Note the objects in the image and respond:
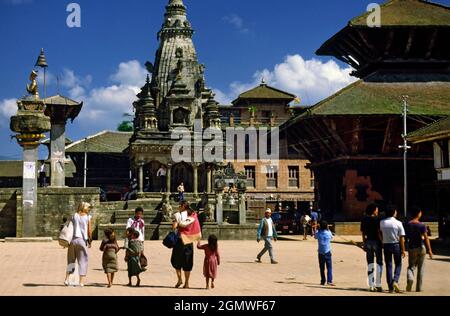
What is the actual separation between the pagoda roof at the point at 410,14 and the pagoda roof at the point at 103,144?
27.6 m

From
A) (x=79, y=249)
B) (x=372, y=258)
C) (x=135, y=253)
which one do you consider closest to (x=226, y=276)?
(x=135, y=253)

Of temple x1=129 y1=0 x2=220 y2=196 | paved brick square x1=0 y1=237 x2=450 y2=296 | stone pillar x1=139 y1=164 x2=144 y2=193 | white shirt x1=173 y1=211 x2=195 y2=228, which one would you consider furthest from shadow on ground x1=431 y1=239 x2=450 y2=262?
stone pillar x1=139 y1=164 x2=144 y2=193

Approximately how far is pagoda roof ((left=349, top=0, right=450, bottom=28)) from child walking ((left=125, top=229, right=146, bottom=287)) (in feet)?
83.5

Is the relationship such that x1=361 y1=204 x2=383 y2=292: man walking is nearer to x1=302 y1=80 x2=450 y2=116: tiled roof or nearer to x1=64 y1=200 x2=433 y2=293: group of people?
x1=64 y1=200 x2=433 y2=293: group of people

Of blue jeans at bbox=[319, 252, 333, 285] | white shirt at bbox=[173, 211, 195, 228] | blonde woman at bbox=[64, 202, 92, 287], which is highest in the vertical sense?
white shirt at bbox=[173, 211, 195, 228]

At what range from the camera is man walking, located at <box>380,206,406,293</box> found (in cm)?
1195

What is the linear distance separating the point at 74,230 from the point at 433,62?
98.9ft

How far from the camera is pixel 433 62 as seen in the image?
37500mm

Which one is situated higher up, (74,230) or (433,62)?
(433,62)

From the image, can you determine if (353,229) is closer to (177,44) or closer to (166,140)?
(166,140)

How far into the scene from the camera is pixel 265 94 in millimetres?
64125

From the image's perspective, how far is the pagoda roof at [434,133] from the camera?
24.1 meters

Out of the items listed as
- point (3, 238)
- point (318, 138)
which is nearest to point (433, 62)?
point (318, 138)

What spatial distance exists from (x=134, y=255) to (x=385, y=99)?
81.2ft
